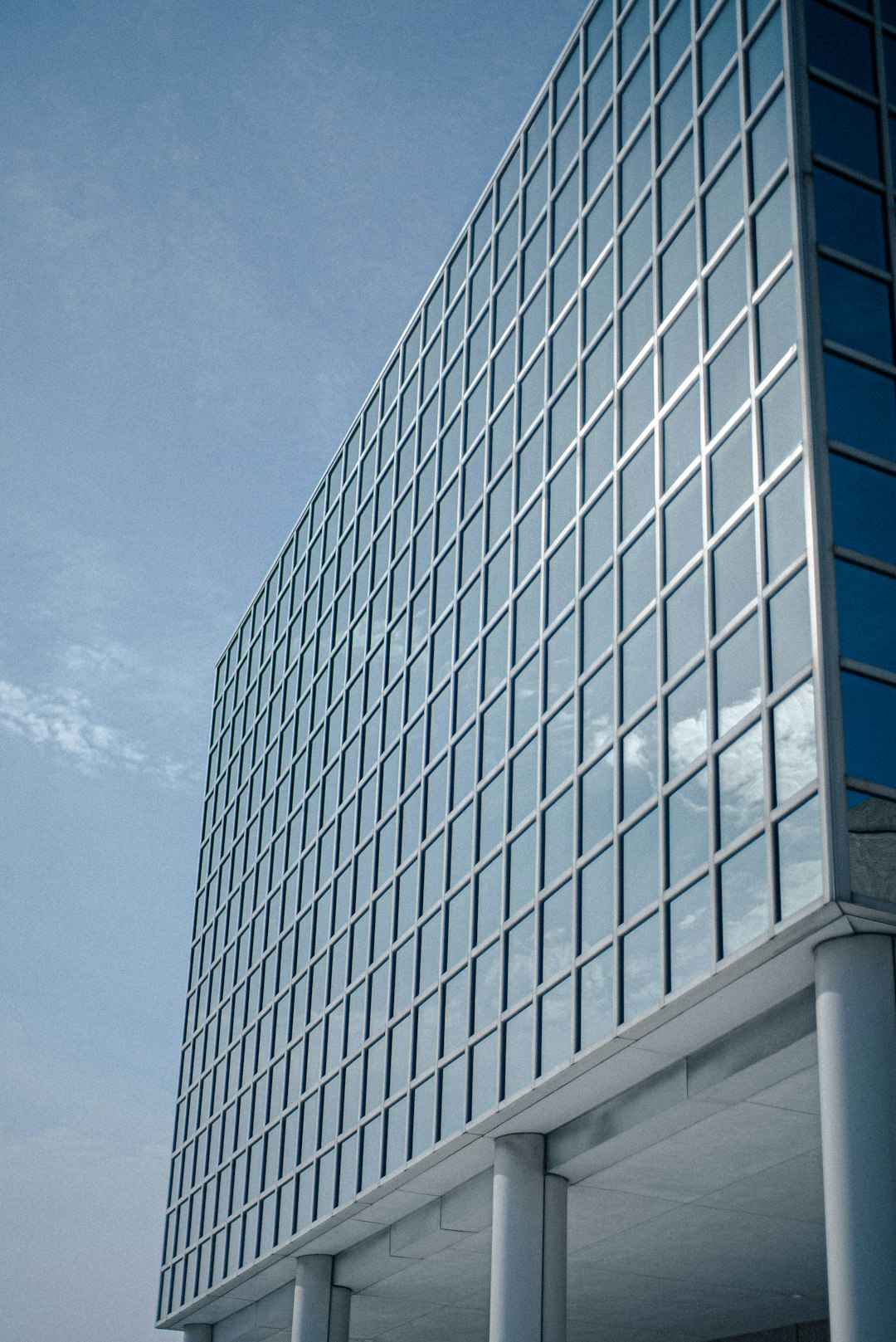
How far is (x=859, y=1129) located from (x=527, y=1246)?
34.9 feet

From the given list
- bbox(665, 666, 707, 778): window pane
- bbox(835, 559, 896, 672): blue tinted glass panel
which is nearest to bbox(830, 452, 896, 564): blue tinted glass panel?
bbox(835, 559, 896, 672): blue tinted glass panel

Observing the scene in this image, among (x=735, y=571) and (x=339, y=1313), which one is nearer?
(x=735, y=571)

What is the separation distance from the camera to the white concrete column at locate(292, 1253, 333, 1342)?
39062 mm

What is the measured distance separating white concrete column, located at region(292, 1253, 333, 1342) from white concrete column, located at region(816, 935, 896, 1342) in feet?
70.0

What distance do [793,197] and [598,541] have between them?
731 cm

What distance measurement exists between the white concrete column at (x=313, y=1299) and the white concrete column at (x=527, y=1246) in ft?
35.5

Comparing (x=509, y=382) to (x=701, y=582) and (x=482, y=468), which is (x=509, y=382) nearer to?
(x=482, y=468)

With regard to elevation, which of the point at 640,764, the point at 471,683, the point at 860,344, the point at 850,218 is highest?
the point at 850,218

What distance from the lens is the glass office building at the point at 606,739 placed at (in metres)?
22.6

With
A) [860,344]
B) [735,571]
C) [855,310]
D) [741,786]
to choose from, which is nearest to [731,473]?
[735,571]

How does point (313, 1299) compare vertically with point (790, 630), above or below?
below

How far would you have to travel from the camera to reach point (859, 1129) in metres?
20.4

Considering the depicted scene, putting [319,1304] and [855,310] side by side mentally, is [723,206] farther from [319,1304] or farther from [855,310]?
[319,1304]

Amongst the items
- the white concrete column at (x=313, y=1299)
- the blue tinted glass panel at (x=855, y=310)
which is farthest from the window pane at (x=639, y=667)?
the white concrete column at (x=313, y=1299)
